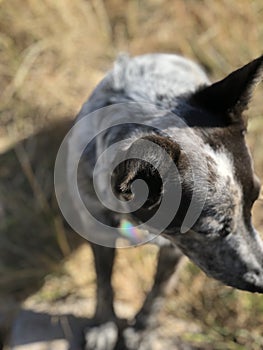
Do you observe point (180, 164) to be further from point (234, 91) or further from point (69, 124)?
point (69, 124)

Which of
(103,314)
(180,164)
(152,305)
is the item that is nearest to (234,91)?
(180,164)

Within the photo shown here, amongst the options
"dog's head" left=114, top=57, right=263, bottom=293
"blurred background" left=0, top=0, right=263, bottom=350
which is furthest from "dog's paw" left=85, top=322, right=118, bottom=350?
"dog's head" left=114, top=57, right=263, bottom=293

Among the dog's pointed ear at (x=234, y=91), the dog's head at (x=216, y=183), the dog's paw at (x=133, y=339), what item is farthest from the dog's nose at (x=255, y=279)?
the dog's paw at (x=133, y=339)

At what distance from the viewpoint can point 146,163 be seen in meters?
1.71

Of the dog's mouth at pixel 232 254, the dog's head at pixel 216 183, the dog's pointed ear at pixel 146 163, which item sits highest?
the dog's pointed ear at pixel 146 163

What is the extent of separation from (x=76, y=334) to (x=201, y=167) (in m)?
1.62

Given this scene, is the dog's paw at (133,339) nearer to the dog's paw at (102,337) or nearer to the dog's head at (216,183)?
the dog's paw at (102,337)

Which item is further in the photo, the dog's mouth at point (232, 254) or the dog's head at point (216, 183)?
the dog's mouth at point (232, 254)

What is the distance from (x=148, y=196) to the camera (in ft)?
6.15

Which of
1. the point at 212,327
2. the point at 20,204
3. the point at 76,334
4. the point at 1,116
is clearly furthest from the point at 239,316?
the point at 1,116

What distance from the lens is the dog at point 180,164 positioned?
185 cm

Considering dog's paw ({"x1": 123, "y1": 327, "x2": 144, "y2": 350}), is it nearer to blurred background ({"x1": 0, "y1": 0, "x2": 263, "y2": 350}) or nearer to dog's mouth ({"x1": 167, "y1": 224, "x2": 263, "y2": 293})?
blurred background ({"x1": 0, "y1": 0, "x2": 263, "y2": 350})

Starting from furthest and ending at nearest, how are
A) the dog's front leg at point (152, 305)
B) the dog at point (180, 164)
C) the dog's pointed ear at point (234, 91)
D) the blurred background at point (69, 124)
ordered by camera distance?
the blurred background at point (69, 124), the dog's front leg at point (152, 305), the dog's pointed ear at point (234, 91), the dog at point (180, 164)

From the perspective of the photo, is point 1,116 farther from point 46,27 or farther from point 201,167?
point 201,167
